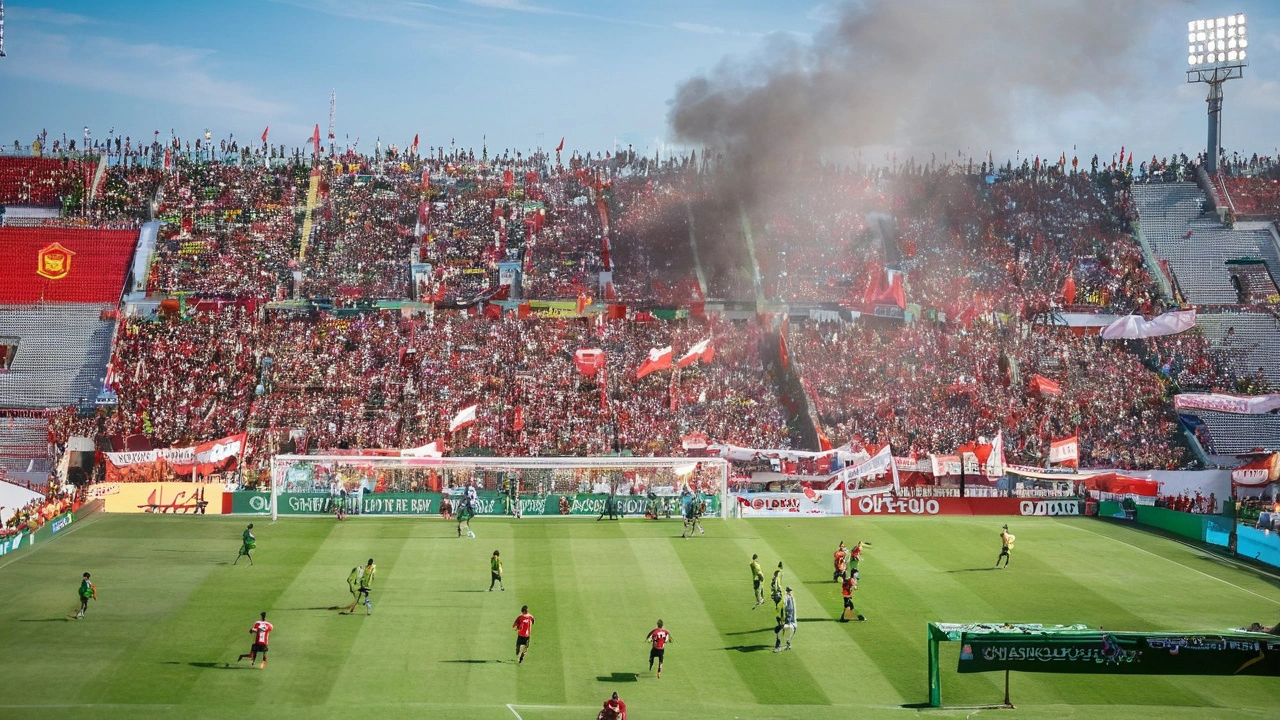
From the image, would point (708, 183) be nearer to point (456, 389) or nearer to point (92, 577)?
point (456, 389)

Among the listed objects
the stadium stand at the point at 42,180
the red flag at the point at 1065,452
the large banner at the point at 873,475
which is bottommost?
the large banner at the point at 873,475

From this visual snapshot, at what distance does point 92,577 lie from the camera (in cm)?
3550


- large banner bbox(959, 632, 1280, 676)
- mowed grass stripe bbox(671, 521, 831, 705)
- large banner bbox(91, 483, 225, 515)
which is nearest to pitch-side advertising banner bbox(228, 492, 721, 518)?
large banner bbox(91, 483, 225, 515)

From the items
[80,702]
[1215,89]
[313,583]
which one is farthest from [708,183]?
[80,702]

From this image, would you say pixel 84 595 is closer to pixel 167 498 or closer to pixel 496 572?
pixel 496 572

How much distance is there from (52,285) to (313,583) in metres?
40.1

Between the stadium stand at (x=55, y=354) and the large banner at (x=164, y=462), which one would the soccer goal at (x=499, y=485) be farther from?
the stadium stand at (x=55, y=354)

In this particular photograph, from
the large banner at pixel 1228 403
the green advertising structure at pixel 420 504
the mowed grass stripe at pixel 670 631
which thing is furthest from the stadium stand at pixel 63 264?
the large banner at pixel 1228 403

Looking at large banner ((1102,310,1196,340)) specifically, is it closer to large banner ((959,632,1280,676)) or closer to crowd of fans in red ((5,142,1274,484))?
crowd of fans in red ((5,142,1274,484))

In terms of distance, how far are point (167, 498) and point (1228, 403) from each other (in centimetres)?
4650

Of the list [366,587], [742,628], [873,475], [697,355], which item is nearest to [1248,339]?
[873,475]

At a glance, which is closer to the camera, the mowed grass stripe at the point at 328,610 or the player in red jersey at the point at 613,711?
the player in red jersey at the point at 613,711

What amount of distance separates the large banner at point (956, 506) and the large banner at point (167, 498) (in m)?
24.7

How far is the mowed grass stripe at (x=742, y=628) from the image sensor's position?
2645 cm
